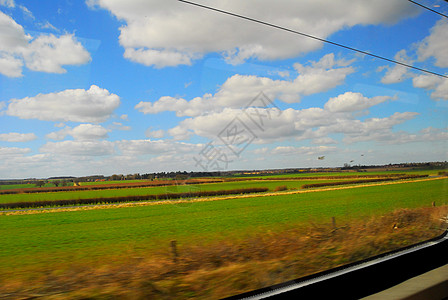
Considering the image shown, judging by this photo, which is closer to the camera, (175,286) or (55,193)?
(175,286)

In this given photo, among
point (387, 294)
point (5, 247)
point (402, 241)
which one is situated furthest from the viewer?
point (5, 247)

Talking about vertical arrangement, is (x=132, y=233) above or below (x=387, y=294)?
below

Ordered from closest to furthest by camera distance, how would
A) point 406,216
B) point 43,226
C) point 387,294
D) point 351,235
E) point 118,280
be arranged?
point 387,294 < point 118,280 < point 351,235 < point 406,216 < point 43,226

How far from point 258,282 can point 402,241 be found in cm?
370

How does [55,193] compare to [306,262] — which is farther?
[55,193]

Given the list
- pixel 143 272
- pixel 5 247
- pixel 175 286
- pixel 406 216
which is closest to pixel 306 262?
pixel 175 286

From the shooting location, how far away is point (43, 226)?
23266 millimetres

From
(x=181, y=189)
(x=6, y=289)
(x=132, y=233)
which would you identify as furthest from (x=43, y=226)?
(x=181, y=189)

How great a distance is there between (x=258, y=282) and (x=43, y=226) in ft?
78.5

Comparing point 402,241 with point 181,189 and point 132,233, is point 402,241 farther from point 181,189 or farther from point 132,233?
point 181,189

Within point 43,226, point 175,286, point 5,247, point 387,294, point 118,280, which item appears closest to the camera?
point 387,294

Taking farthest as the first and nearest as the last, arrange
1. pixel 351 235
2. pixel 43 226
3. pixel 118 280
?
1. pixel 43 226
2. pixel 351 235
3. pixel 118 280

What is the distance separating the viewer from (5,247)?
47.4 feet

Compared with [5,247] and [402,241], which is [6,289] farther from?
[5,247]
